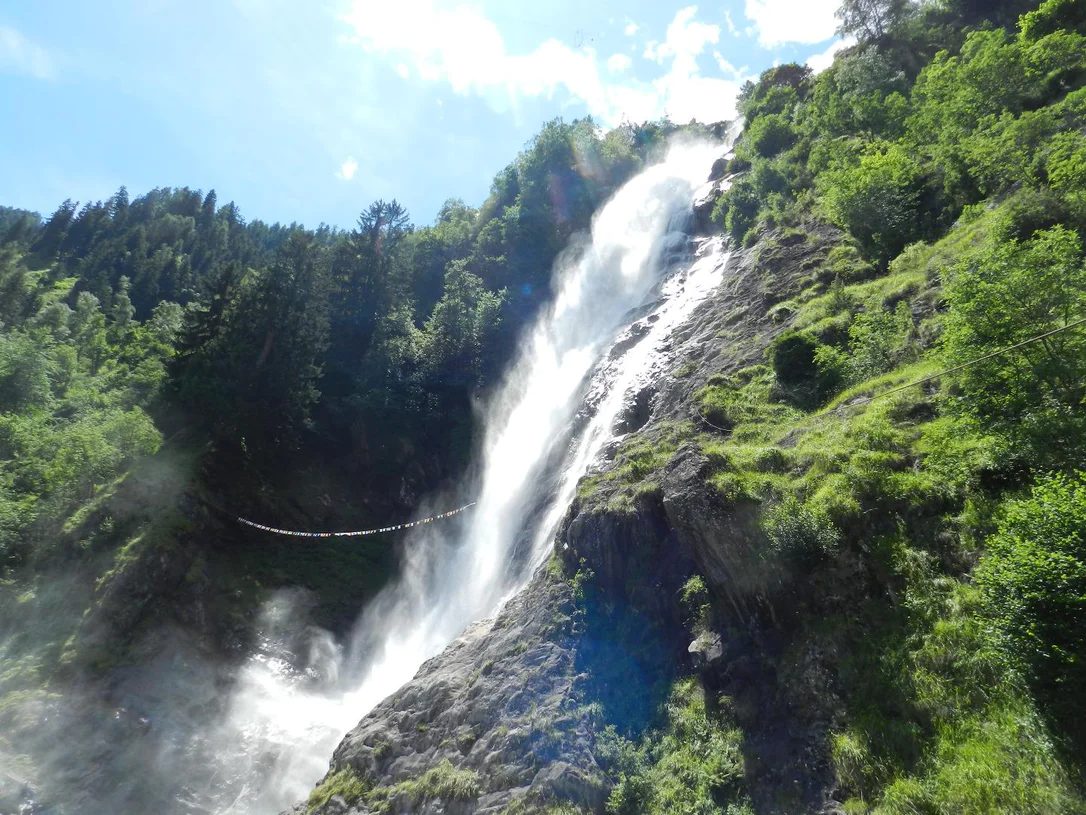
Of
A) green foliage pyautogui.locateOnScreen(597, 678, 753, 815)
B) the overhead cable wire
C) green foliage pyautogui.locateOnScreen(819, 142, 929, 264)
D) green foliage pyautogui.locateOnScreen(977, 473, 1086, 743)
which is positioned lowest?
green foliage pyautogui.locateOnScreen(597, 678, 753, 815)

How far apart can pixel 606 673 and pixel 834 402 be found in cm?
899

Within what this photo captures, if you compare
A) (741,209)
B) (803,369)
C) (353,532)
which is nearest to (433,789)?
(803,369)

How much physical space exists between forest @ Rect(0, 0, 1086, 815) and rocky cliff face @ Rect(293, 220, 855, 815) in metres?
0.38

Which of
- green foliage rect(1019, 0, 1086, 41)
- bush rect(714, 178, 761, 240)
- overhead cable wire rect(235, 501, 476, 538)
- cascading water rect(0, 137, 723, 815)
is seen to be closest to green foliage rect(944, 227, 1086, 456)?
cascading water rect(0, 137, 723, 815)

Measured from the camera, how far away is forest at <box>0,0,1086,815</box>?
26.8ft

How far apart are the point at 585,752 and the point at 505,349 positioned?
31.6 meters

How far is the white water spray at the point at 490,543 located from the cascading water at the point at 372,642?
0.07 meters

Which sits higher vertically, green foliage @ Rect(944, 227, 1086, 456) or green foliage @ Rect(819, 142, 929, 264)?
green foliage @ Rect(819, 142, 929, 264)

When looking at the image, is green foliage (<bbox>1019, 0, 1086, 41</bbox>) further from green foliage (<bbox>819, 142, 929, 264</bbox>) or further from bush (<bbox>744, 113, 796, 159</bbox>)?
bush (<bbox>744, 113, 796, 159</bbox>)

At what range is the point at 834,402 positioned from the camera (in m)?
16.2

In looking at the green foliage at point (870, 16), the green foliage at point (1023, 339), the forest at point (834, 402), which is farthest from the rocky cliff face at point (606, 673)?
the green foliage at point (870, 16)

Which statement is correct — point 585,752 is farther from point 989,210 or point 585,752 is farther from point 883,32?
point 883,32

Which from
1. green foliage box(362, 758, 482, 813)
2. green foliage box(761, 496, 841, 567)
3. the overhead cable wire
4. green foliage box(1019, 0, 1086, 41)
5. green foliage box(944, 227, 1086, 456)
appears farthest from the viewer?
the overhead cable wire

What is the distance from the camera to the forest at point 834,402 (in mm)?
8156
